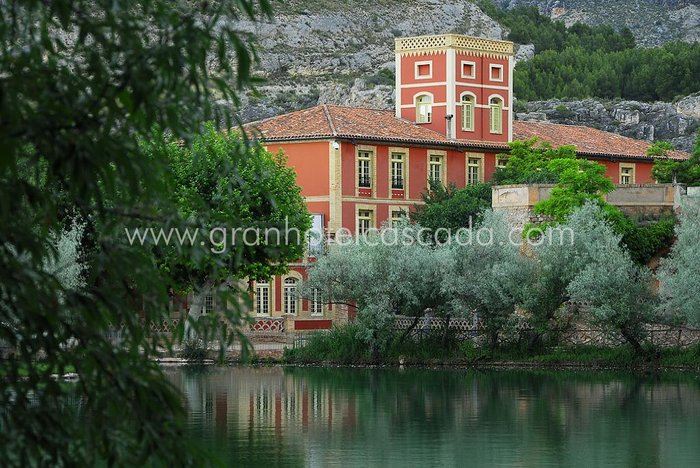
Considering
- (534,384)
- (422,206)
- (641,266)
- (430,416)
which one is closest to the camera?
(430,416)

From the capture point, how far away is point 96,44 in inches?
423

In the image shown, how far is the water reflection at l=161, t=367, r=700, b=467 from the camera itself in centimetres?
2720

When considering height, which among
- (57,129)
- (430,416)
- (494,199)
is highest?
(494,199)

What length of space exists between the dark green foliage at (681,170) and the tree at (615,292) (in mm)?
17712

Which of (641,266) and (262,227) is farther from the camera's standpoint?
(641,266)

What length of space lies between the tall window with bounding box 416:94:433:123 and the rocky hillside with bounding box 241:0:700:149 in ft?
104

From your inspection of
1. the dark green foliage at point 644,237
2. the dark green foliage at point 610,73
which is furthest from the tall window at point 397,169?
the dark green foliage at point 610,73

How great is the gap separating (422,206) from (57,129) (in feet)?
177

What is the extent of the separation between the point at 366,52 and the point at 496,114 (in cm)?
5822

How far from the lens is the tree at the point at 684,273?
44250 mm

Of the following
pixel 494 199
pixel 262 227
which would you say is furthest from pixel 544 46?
pixel 262 227

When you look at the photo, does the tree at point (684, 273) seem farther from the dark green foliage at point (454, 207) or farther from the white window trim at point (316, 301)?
the dark green foliage at point (454, 207)

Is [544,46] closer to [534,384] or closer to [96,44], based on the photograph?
[534,384]

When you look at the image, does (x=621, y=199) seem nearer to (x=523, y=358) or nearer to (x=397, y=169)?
(x=523, y=358)
